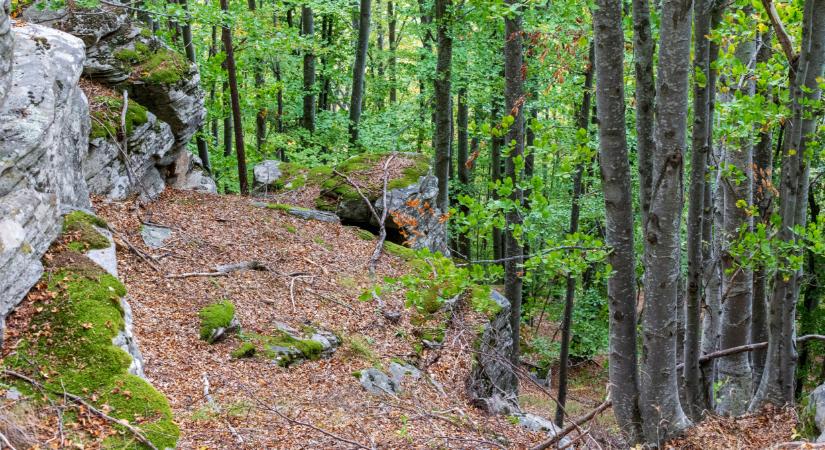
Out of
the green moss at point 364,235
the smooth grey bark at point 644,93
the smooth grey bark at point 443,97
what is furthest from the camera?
the green moss at point 364,235

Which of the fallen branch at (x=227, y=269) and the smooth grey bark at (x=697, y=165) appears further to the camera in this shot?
the fallen branch at (x=227, y=269)

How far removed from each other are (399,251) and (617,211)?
8.00m

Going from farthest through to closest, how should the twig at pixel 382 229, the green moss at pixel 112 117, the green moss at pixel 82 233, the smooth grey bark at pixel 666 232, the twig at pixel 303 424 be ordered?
1. the twig at pixel 382 229
2. the green moss at pixel 112 117
3. the green moss at pixel 82 233
4. the twig at pixel 303 424
5. the smooth grey bark at pixel 666 232

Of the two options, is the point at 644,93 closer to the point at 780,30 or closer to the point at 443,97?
the point at 780,30

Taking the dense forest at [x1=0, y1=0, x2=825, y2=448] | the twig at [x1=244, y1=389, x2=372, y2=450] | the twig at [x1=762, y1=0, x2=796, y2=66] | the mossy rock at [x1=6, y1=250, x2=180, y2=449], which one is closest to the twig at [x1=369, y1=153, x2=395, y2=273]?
the dense forest at [x1=0, y1=0, x2=825, y2=448]

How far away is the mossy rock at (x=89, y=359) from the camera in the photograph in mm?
5098

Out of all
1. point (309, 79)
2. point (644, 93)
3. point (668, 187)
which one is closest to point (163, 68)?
point (309, 79)

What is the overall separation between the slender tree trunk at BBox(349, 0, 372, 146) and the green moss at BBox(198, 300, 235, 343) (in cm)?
1059

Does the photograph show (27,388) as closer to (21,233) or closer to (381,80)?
(21,233)

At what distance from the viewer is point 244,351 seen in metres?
7.57

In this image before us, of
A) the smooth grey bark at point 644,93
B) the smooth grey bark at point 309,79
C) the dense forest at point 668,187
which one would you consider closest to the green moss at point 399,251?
the dense forest at point 668,187

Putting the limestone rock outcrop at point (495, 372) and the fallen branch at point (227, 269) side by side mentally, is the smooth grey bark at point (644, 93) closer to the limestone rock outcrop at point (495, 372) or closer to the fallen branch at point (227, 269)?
the limestone rock outcrop at point (495, 372)

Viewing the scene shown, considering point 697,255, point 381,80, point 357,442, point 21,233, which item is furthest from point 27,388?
point 381,80

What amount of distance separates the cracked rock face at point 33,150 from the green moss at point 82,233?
21cm
